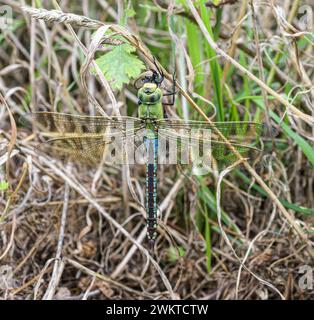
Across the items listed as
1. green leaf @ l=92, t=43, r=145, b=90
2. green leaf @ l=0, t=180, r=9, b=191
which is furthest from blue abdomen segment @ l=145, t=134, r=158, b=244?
green leaf @ l=0, t=180, r=9, b=191

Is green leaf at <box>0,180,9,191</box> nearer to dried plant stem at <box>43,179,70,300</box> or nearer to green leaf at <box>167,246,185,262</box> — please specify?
dried plant stem at <box>43,179,70,300</box>

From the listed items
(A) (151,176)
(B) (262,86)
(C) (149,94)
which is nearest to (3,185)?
(A) (151,176)

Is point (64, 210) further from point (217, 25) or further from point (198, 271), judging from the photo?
point (217, 25)

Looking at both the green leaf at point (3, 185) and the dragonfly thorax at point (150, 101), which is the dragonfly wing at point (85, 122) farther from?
the green leaf at point (3, 185)

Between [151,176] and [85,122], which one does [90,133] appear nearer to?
[85,122]

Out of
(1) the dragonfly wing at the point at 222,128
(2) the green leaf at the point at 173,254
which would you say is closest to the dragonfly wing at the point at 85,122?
(1) the dragonfly wing at the point at 222,128

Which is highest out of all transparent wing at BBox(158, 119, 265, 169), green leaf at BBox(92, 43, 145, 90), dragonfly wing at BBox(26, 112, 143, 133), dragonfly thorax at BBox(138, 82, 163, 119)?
green leaf at BBox(92, 43, 145, 90)
